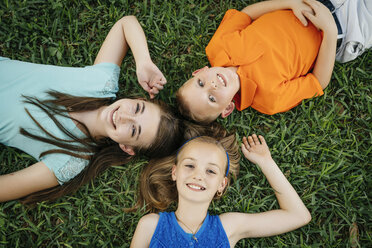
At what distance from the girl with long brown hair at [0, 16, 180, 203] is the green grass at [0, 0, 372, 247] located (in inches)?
9.7

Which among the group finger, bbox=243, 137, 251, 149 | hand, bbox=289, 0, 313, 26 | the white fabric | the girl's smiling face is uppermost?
hand, bbox=289, 0, 313, 26

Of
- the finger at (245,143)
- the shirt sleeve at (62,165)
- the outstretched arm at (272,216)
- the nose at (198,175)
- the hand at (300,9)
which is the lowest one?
the outstretched arm at (272,216)

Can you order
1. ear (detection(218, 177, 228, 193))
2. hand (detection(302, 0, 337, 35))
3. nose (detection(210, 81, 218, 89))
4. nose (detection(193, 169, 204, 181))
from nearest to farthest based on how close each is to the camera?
nose (detection(193, 169, 204, 181)) → nose (detection(210, 81, 218, 89)) → ear (detection(218, 177, 228, 193)) → hand (detection(302, 0, 337, 35))

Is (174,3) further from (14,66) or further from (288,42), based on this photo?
(14,66)

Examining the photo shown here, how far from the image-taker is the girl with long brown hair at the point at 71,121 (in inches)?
96.7

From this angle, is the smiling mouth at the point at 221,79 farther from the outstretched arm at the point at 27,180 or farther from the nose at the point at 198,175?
the outstretched arm at the point at 27,180

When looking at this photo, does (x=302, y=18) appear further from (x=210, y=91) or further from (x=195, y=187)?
(x=195, y=187)

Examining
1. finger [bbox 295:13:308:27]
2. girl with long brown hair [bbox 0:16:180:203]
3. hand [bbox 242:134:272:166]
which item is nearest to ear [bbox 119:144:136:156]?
girl with long brown hair [bbox 0:16:180:203]

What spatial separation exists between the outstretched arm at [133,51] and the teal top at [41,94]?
0.55 ft

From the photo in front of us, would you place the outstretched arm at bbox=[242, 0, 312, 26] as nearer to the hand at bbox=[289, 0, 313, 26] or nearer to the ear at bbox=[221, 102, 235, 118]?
the hand at bbox=[289, 0, 313, 26]

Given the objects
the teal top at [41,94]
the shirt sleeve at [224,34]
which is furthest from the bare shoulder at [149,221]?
the shirt sleeve at [224,34]

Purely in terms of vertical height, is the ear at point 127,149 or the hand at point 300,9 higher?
the hand at point 300,9

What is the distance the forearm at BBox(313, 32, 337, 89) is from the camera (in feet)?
8.83

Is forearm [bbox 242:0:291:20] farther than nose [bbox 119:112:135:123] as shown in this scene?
Yes
